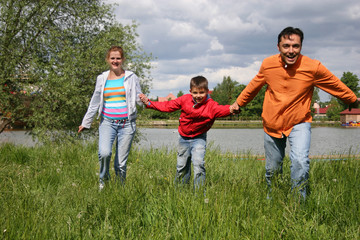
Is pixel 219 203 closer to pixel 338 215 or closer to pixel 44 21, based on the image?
pixel 338 215

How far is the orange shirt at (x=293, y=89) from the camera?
341cm

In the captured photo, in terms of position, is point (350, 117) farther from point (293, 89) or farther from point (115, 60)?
point (115, 60)

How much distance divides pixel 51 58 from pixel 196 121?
8.54m

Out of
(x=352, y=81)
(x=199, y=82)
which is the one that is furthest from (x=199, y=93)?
(x=352, y=81)

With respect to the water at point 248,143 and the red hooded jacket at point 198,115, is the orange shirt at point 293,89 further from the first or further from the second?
the water at point 248,143

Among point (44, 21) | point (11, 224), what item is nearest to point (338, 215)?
point (11, 224)

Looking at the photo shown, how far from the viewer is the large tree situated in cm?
1060

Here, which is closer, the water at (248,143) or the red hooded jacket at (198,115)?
the red hooded jacket at (198,115)

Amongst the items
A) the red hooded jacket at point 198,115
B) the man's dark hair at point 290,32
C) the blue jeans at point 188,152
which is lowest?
the blue jeans at point 188,152

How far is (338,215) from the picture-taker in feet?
9.23

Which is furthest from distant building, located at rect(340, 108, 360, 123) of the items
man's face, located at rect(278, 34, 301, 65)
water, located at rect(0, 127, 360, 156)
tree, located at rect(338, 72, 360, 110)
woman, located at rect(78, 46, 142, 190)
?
woman, located at rect(78, 46, 142, 190)

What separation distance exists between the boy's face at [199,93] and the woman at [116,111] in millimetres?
815

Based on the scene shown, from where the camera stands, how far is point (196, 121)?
13.3 ft

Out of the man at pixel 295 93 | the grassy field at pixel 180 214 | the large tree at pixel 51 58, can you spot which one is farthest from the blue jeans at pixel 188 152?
the large tree at pixel 51 58
